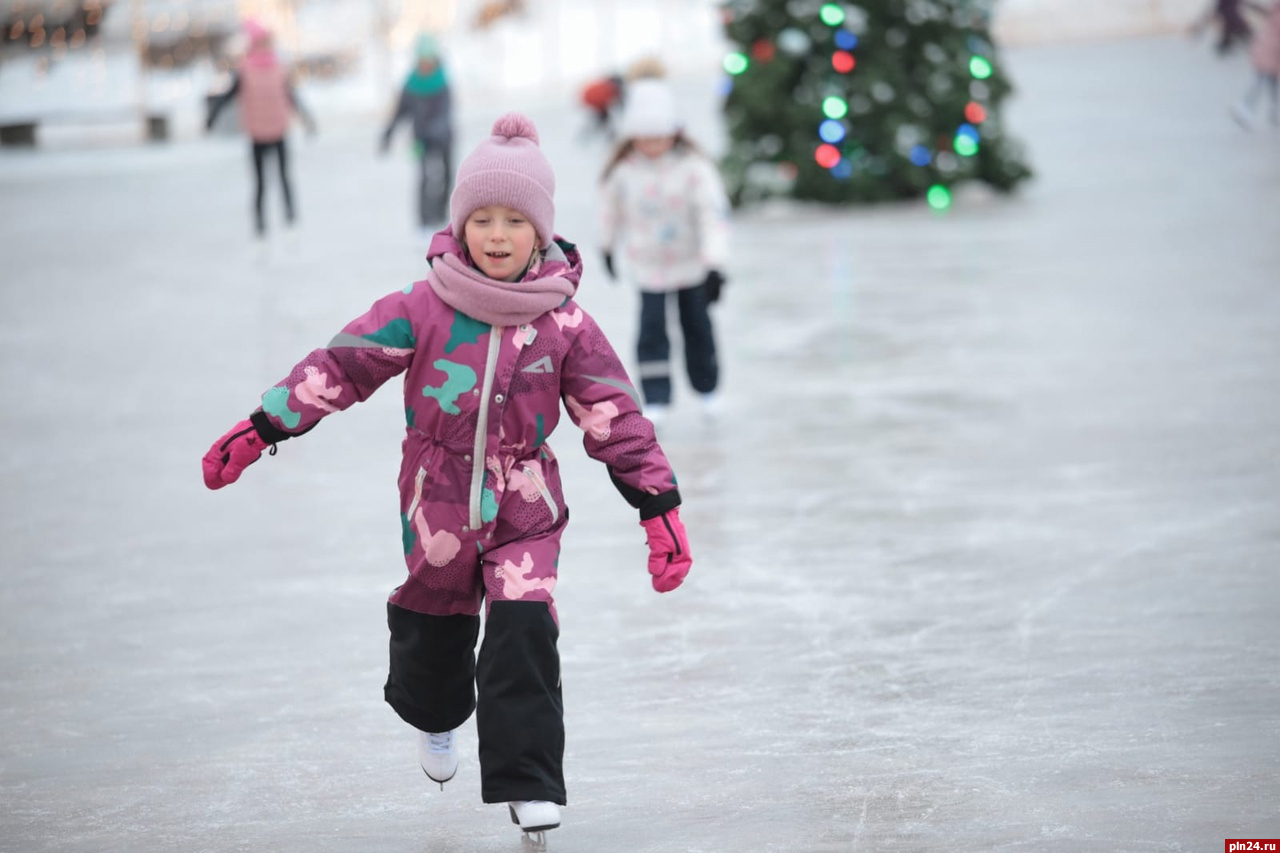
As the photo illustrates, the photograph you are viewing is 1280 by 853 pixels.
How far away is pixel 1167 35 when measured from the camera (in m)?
34.0

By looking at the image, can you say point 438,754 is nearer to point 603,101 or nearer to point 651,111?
point 651,111

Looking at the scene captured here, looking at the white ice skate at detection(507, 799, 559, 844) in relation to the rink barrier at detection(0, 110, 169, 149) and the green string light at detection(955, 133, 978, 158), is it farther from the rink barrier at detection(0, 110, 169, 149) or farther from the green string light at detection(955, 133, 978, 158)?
the rink barrier at detection(0, 110, 169, 149)

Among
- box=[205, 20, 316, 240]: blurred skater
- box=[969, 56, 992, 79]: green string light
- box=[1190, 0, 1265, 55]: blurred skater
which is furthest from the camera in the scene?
box=[1190, 0, 1265, 55]: blurred skater

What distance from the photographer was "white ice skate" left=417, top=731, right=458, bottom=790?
377 centimetres

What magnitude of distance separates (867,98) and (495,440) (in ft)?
39.3

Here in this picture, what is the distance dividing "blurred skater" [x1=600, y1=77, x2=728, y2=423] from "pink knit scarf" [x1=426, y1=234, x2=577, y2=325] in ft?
13.0

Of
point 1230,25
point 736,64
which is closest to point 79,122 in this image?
point 736,64

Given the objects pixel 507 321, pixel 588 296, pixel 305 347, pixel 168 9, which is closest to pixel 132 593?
pixel 507 321

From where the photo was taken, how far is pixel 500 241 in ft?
11.9

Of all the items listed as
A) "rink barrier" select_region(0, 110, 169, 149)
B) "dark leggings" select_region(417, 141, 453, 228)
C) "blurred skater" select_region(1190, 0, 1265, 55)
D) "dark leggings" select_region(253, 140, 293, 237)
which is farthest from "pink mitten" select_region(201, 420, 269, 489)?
"blurred skater" select_region(1190, 0, 1265, 55)

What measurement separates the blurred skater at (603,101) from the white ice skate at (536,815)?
18.4 metres

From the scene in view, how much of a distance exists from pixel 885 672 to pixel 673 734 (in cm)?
67

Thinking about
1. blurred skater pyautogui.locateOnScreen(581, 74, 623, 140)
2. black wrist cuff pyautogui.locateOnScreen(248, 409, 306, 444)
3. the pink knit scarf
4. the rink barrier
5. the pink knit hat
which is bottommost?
the rink barrier

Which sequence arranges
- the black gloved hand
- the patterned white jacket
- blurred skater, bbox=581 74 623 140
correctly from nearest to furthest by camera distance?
the black gloved hand
the patterned white jacket
blurred skater, bbox=581 74 623 140
